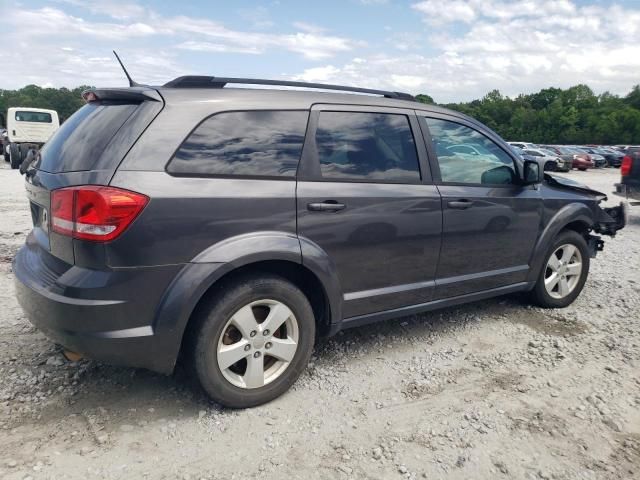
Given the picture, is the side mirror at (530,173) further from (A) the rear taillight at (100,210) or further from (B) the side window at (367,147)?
(A) the rear taillight at (100,210)

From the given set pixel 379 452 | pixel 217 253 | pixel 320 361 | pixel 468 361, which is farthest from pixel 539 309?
pixel 217 253

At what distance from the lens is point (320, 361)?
3.47 metres

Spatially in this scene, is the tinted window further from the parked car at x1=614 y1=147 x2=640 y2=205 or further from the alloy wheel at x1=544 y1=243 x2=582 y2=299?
the parked car at x1=614 y1=147 x2=640 y2=205

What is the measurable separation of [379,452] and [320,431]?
34 centimetres

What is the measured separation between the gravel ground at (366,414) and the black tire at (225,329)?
0.12 metres

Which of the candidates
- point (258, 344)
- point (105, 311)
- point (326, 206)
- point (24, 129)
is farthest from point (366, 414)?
point (24, 129)

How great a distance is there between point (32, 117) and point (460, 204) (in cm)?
2194

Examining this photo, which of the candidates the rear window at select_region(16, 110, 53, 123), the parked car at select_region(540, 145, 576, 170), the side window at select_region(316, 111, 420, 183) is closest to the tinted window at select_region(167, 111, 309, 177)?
the side window at select_region(316, 111, 420, 183)

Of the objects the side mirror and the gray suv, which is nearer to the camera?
the gray suv

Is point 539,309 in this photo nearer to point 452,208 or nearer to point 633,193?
point 452,208

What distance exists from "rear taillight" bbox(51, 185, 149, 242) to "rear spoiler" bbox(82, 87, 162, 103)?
0.56 metres

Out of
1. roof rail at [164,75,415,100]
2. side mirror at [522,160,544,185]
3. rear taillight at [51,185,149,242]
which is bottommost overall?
rear taillight at [51,185,149,242]

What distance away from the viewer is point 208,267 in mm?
2551

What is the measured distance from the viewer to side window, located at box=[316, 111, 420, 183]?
305 centimetres
